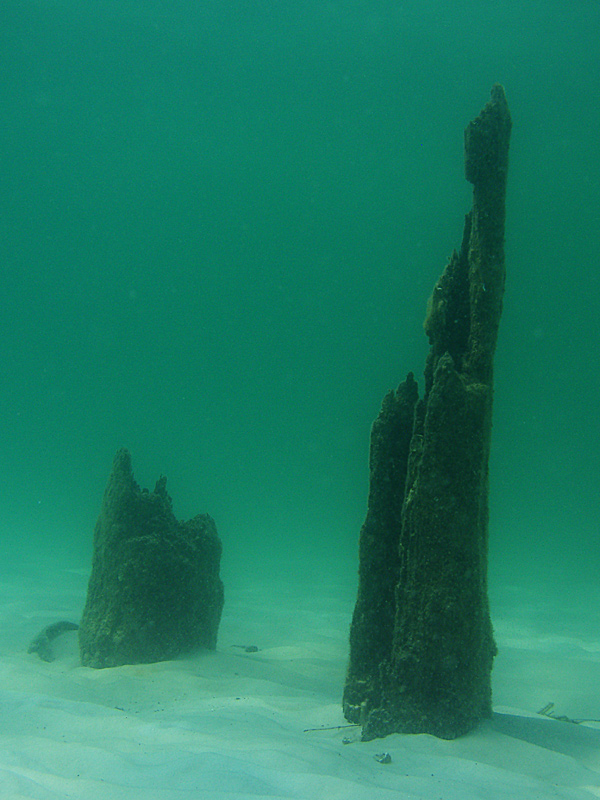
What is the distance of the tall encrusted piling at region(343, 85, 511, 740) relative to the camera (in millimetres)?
4543

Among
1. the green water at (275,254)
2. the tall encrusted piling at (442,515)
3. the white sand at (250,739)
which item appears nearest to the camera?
the white sand at (250,739)

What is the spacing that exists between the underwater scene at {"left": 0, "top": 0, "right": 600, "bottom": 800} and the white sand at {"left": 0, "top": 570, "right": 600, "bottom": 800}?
4cm

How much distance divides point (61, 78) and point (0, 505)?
183ft

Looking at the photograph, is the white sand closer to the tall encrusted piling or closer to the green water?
the tall encrusted piling

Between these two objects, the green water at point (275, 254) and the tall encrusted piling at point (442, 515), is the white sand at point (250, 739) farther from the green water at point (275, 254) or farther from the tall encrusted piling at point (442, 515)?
the green water at point (275, 254)

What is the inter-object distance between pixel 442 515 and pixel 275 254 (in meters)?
64.9

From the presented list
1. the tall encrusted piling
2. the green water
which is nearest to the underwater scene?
the tall encrusted piling

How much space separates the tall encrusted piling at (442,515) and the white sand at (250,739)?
382 mm

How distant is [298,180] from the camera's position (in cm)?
5566

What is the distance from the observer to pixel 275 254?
6612 cm

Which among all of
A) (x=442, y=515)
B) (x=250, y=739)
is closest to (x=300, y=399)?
(x=442, y=515)

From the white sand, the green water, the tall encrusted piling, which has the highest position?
the green water

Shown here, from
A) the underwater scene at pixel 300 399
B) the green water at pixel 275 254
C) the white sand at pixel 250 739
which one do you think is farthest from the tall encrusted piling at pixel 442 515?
the green water at pixel 275 254

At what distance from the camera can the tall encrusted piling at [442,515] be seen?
454cm
